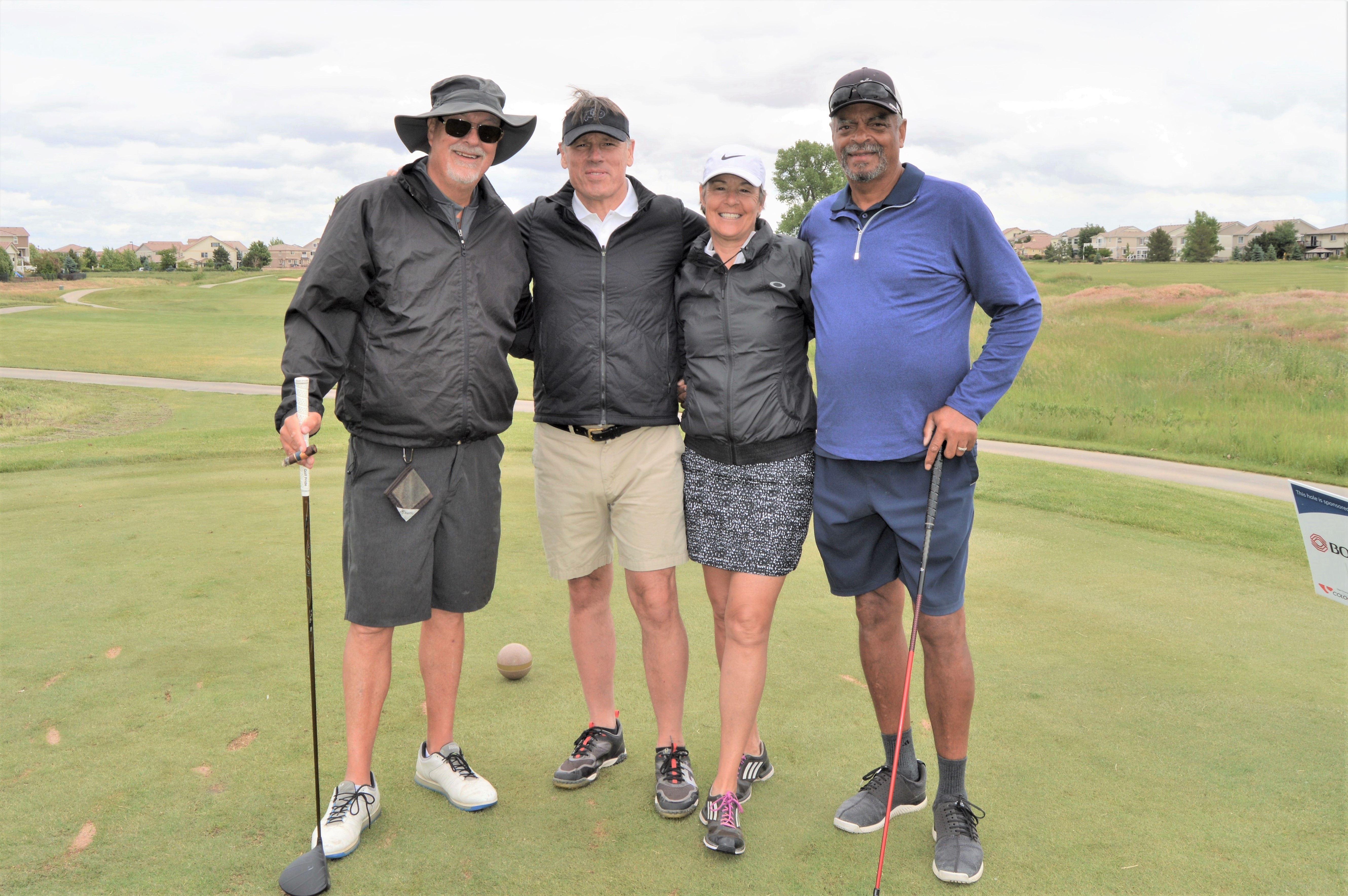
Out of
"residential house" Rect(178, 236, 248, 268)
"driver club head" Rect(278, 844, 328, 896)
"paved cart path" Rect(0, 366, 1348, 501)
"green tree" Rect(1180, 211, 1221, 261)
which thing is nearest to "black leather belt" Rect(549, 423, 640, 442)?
"driver club head" Rect(278, 844, 328, 896)

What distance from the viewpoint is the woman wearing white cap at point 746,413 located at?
2.77 metres

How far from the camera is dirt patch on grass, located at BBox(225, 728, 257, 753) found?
9.52 ft

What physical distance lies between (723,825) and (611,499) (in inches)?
41.2

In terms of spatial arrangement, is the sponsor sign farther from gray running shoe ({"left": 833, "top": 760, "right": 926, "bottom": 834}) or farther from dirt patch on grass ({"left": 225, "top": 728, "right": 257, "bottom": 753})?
dirt patch on grass ({"left": 225, "top": 728, "right": 257, "bottom": 753})

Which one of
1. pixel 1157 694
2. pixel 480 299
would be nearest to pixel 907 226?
pixel 480 299

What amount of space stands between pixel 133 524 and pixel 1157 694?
5001mm

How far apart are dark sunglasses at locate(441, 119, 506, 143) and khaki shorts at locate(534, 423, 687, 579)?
92 centimetres

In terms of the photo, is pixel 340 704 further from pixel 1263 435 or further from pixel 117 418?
pixel 1263 435

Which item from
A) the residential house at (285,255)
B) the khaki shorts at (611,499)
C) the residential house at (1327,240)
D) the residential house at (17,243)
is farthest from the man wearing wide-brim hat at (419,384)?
the residential house at (285,255)

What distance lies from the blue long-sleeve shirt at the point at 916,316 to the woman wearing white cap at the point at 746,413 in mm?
146

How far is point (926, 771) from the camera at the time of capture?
2.97 meters

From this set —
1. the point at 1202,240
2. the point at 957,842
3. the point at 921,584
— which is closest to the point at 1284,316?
the point at 921,584

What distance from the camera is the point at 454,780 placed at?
2734mm

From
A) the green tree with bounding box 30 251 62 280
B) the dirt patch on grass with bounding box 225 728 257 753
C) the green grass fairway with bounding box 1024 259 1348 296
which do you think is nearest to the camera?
the dirt patch on grass with bounding box 225 728 257 753
